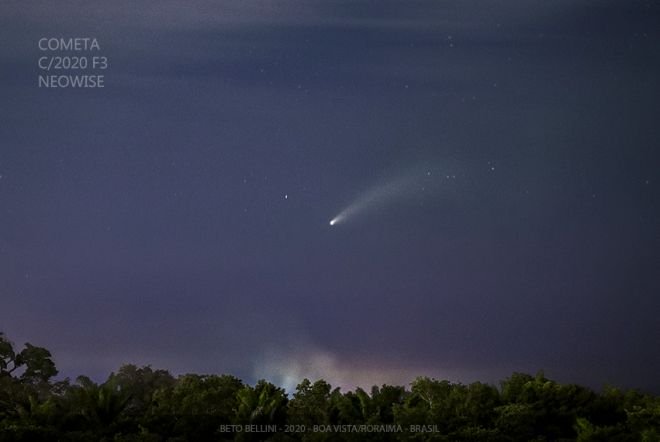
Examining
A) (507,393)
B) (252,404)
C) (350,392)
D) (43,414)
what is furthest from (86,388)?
(507,393)

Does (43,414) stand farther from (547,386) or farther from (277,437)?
(547,386)

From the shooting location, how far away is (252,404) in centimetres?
2770

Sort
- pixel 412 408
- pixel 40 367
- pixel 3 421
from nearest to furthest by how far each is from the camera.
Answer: pixel 3 421 < pixel 412 408 < pixel 40 367

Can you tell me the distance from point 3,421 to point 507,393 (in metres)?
14.7

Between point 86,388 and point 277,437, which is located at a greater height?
point 86,388

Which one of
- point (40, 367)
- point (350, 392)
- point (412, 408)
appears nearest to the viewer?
point (412, 408)

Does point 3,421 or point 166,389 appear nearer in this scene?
point 3,421

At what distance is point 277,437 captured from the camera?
26125 millimetres

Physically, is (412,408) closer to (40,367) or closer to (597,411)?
(597,411)

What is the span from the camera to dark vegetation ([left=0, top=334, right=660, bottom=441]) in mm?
26656

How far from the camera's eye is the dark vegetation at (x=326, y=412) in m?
26.7

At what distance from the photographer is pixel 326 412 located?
2780cm

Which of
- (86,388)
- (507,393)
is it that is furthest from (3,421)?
(507,393)

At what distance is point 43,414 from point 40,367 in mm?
6843
